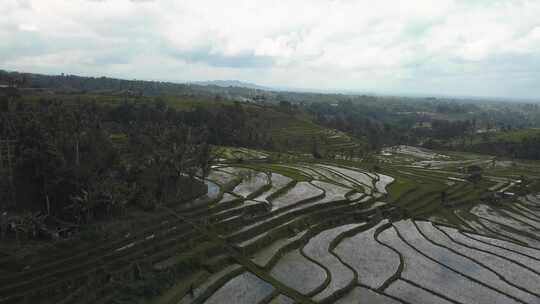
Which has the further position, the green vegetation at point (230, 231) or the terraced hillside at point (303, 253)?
the green vegetation at point (230, 231)

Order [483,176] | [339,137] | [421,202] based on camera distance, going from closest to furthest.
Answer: [421,202]
[483,176]
[339,137]

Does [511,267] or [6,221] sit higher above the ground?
[6,221]

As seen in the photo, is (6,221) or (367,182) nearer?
(6,221)

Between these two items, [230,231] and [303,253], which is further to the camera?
[230,231]

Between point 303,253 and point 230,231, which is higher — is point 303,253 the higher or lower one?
the lower one

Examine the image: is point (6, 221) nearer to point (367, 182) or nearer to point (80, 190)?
point (80, 190)

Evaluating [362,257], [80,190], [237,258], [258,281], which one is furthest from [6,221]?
[362,257]

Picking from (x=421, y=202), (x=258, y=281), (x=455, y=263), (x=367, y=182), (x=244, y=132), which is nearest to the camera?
(x=258, y=281)

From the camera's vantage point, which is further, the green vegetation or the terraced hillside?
the green vegetation
